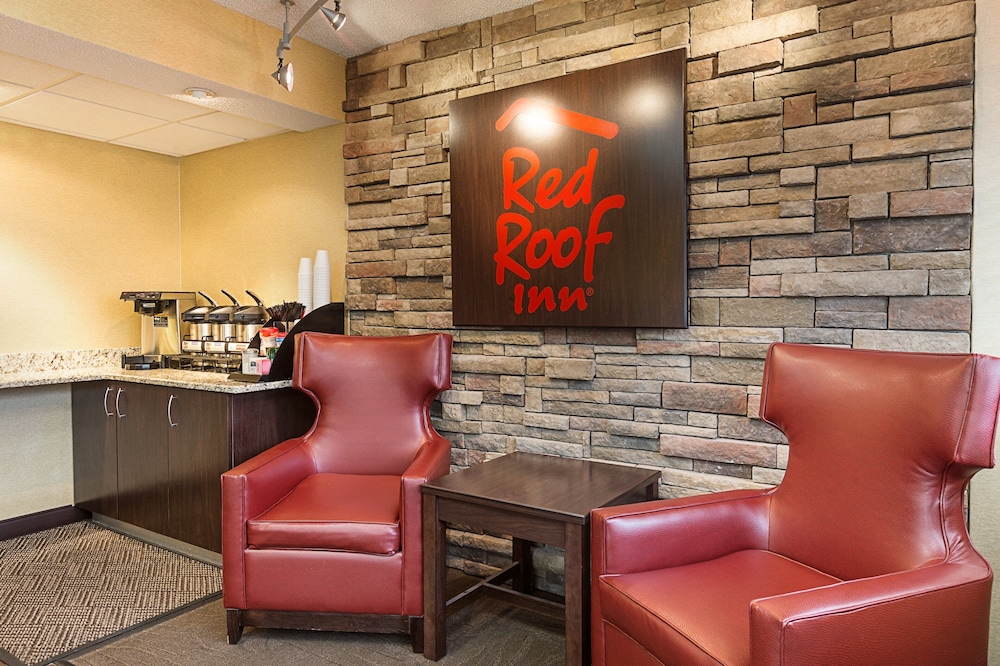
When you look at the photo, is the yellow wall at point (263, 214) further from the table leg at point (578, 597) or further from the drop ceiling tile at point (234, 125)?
the table leg at point (578, 597)

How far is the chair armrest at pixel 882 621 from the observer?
1.33 m

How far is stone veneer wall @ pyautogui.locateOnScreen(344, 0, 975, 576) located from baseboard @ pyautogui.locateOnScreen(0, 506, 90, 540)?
2.26 metres

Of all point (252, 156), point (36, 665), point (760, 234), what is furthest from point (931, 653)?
point (252, 156)

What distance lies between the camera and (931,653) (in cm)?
145

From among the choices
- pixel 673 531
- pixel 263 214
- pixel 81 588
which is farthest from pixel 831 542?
pixel 263 214

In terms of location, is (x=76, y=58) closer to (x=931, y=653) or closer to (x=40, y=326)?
(x=40, y=326)

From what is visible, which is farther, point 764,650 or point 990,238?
point 990,238

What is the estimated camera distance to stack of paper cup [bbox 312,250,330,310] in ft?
11.6

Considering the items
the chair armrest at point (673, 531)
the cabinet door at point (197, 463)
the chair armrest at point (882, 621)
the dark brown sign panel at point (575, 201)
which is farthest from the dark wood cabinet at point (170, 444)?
the chair armrest at point (882, 621)

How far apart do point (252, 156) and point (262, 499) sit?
7.56ft

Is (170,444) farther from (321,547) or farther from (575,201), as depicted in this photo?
(575,201)

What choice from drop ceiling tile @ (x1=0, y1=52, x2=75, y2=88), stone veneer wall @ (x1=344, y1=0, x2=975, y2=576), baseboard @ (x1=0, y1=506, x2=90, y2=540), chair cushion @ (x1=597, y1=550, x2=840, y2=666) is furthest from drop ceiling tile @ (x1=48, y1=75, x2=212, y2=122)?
chair cushion @ (x1=597, y1=550, x2=840, y2=666)

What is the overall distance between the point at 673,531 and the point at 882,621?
59 cm

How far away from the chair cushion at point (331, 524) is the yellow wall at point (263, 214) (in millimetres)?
1415
